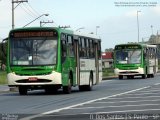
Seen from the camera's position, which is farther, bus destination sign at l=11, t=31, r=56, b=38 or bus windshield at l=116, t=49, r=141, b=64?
bus windshield at l=116, t=49, r=141, b=64

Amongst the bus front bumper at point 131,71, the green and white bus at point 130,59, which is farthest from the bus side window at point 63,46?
the bus front bumper at point 131,71

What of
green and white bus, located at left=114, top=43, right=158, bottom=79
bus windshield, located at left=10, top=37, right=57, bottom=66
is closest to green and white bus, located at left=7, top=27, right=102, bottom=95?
bus windshield, located at left=10, top=37, right=57, bottom=66

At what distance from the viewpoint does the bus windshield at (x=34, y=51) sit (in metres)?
28.5

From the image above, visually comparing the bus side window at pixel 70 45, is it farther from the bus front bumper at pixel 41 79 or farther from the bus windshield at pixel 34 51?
the bus front bumper at pixel 41 79

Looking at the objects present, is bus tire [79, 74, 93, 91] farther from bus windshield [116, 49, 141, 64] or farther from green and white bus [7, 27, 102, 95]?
bus windshield [116, 49, 141, 64]

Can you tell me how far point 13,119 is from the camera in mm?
16516

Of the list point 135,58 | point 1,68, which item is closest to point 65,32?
point 135,58

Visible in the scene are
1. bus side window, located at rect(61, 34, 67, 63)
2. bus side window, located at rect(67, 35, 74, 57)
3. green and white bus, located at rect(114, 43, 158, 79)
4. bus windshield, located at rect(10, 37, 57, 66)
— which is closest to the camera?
bus windshield, located at rect(10, 37, 57, 66)

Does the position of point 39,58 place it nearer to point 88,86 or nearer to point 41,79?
point 41,79

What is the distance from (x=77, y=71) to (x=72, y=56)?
1071mm

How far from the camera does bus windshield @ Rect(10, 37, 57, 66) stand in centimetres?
2852

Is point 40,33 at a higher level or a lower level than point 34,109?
higher

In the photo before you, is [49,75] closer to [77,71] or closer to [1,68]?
[77,71]

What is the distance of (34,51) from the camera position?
28.5 meters
